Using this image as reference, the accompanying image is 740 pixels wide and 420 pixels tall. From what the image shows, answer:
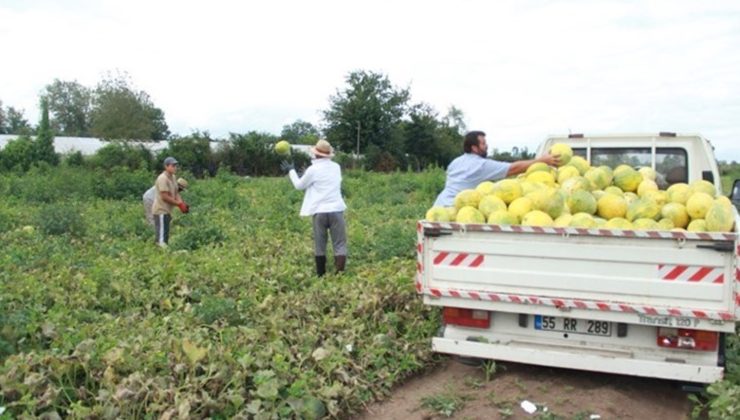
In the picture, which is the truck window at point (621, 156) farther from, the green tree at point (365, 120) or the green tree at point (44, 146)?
the green tree at point (365, 120)

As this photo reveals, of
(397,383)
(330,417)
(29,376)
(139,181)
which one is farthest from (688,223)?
(139,181)

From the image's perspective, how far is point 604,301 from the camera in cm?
452

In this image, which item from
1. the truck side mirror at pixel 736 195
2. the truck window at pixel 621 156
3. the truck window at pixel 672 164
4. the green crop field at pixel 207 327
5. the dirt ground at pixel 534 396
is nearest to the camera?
the green crop field at pixel 207 327

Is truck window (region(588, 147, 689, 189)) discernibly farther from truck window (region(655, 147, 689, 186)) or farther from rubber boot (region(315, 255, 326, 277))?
rubber boot (region(315, 255, 326, 277))

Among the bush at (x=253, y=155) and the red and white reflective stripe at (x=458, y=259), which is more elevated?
the bush at (x=253, y=155)

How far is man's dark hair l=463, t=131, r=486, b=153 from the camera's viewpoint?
21.7 ft

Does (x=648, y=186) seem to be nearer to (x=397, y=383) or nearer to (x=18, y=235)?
(x=397, y=383)

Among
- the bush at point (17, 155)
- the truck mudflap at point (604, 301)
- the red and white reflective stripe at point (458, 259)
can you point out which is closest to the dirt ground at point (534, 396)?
the truck mudflap at point (604, 301)

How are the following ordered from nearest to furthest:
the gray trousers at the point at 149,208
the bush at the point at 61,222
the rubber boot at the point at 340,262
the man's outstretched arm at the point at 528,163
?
the man's outstretched arm at the point at 528,163
the rubber boot at the point at 340,262
the gray trousers at the point at 149,208
the bush at the point at 61,222

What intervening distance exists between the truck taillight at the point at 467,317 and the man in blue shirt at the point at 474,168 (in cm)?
154

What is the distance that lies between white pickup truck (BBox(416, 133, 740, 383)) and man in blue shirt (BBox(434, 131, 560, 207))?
1.60 metres

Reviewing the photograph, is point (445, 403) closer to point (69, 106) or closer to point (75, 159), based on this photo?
point (75, 159)

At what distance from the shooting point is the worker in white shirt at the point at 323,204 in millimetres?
8000

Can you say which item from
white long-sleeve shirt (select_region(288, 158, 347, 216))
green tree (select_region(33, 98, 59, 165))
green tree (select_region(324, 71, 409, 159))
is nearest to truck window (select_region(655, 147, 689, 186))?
white long-sleeve shirt (select_region(288, 158, 347, 216))
